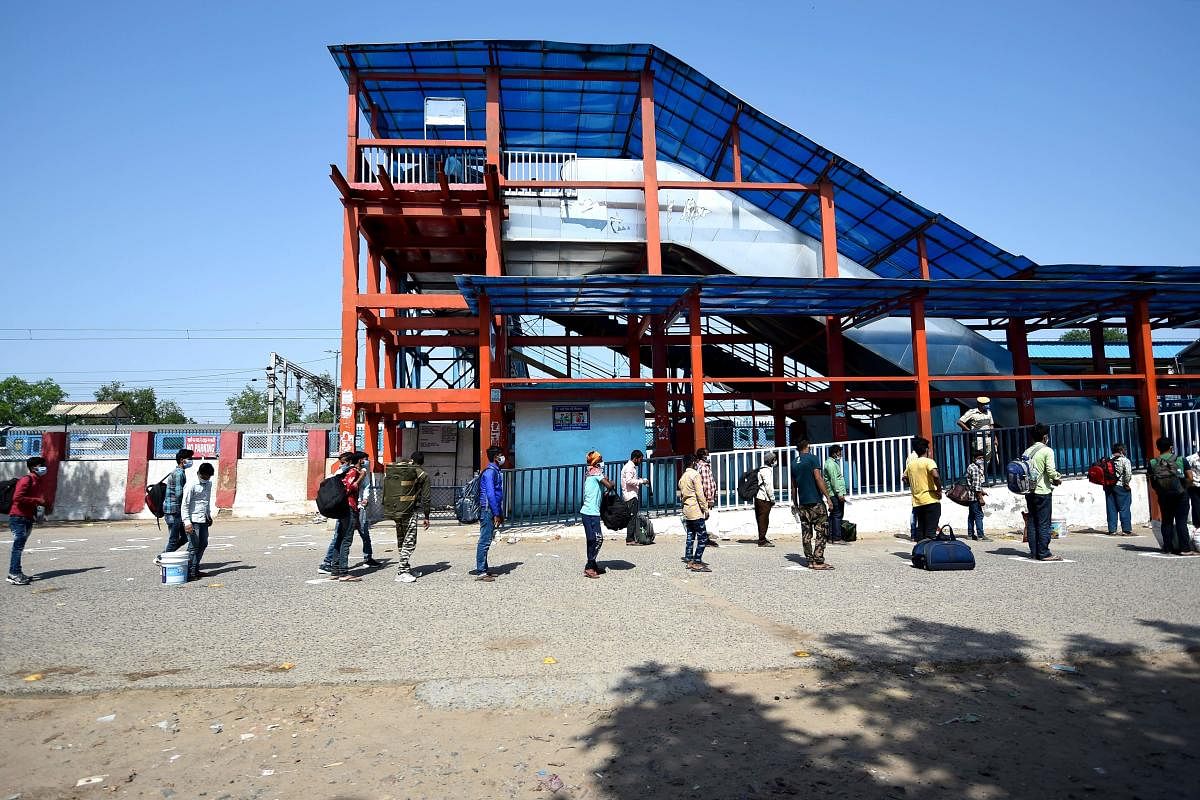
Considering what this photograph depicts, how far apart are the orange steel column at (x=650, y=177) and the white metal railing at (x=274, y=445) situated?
10683 mm

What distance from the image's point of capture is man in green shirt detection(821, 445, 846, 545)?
10.7 metres

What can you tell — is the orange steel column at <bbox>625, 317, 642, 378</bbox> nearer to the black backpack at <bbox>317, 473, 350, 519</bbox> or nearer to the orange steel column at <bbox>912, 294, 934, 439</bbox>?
the orange steel column at <bbox>912, 294, 934, 439</bbox>

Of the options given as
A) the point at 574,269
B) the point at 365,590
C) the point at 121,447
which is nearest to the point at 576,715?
the point at 365,590

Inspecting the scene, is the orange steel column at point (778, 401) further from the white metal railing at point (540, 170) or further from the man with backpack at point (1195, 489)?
the man with backpack at point (1195, 489)

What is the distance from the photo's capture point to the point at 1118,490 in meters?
11.5

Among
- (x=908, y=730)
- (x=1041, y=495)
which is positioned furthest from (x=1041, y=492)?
(x=908, y=730)

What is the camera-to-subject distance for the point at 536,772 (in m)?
3.27

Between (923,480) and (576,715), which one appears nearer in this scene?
(576,715)

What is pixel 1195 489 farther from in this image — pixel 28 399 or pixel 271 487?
pixel 28 399

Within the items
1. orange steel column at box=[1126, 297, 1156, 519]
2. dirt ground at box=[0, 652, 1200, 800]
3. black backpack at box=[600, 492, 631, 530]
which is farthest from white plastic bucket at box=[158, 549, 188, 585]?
orange steel column at box=[1126, 297, 1156, 519]

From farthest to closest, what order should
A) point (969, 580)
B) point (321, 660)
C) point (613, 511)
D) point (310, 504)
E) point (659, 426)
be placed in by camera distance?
1. point (310, 504)
2. point (659, 426)
3. point (613, 511)
4. point (969, 580)
5. point (321, 660)

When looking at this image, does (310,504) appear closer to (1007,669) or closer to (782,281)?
(782,281)

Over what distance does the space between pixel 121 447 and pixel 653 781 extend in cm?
2105

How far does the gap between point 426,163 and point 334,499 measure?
475 inches
